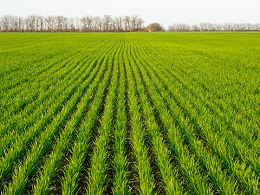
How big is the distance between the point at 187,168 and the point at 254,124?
2.54m

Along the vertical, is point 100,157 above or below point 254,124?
below

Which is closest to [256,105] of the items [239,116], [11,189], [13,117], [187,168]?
[239,116]

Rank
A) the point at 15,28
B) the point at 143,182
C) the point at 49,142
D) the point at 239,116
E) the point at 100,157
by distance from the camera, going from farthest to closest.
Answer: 1. the point at 15,28
2. the point at 239,116
3. the point at 49,142
4. the point at 100,157
5. the point at 143,182

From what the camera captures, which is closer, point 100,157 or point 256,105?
point 100,157

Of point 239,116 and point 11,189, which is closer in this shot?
point 11,189

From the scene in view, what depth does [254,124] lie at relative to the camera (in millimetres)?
3855

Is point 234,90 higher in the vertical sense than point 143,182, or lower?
higher

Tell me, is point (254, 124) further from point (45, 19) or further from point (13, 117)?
point (45, 19)

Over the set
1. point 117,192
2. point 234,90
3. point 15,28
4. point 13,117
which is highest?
point 15,28

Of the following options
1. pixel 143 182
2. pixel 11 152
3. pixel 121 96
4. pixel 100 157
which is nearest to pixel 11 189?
pixel 11 152

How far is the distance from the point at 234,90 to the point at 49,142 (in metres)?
6.90

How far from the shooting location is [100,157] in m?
2.77

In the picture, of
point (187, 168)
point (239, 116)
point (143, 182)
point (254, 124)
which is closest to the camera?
point (143, 182)

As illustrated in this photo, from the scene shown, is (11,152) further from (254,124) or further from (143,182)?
A: (254,124)
